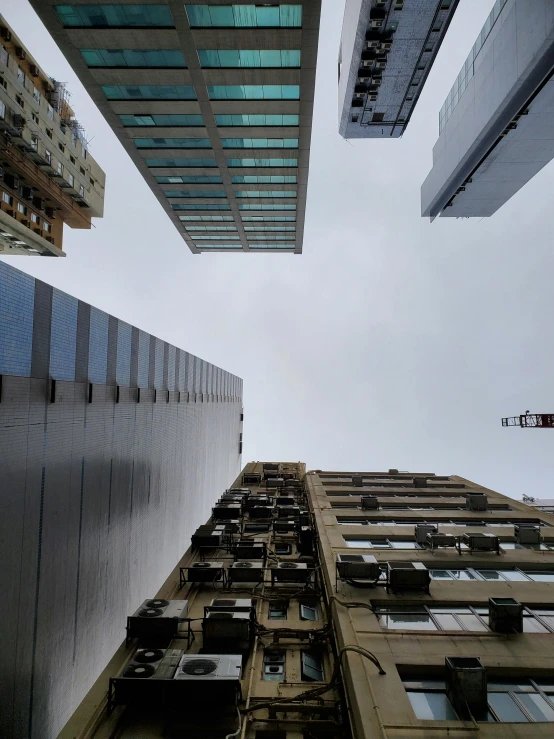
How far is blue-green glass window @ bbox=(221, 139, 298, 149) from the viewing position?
4041 cm

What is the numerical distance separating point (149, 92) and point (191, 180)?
1361 cm

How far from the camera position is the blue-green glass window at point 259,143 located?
133 ft

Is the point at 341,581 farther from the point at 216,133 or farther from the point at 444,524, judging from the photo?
the point at 216,133

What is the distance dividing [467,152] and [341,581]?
5808 cm

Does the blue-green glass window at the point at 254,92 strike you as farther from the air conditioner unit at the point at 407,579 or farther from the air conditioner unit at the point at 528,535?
the air conditioner unit at the point at 407,579

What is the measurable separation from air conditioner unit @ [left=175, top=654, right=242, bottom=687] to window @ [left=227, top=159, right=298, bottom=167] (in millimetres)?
41111

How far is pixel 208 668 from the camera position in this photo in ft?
43.4

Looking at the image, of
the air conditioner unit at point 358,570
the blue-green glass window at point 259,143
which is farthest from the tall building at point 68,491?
the blue-green glass window at point 259,143

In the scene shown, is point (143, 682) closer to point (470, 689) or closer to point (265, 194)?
point (470, 689)

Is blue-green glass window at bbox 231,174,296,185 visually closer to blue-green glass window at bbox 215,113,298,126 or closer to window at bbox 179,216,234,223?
blue-green glass window at bbox 215,113,298,126

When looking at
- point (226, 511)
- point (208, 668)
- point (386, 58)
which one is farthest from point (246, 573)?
point (386, 58)

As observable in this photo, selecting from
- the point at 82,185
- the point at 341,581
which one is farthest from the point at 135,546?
the point at 82,185

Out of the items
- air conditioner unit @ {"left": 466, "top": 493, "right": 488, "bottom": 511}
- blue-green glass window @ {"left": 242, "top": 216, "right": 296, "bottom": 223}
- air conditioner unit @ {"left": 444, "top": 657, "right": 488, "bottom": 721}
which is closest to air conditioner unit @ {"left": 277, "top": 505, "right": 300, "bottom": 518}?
air conditioner unit @ {"left": 466, "top": 493, "right": 488, "bottom": 511}

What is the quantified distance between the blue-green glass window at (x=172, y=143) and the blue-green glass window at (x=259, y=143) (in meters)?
1.74
